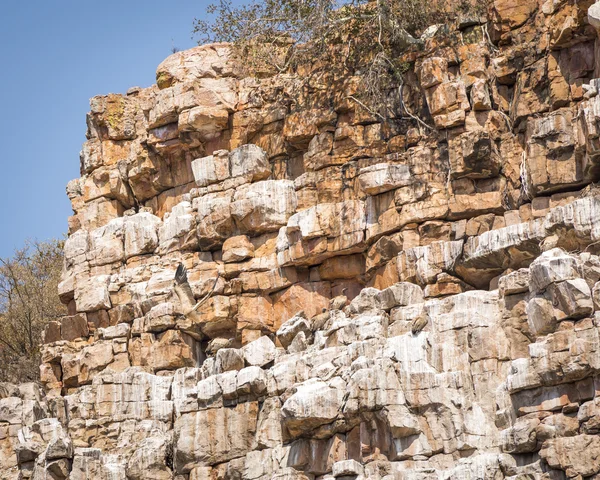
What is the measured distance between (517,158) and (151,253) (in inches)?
448

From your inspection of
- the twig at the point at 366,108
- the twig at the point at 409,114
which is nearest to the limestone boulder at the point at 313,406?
the twig at the point at 409,114

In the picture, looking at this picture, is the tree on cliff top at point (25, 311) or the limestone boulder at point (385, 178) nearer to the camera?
the limestone boulder at point (385, 178)

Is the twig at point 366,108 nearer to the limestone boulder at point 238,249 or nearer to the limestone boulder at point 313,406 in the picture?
the limestone boulder at point 238,249

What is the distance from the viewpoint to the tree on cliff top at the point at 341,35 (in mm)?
38062

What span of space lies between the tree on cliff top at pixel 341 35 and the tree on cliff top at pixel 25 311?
12621 millimetres

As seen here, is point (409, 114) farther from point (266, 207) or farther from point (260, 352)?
point (260, 352)

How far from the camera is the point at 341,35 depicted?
39594 mm

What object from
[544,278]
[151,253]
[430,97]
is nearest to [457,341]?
[544,278]

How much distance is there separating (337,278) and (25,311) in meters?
16.3

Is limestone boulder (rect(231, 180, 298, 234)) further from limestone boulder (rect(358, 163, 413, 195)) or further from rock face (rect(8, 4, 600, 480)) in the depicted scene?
limestone boulder (rect(358, 163, 413, 195))

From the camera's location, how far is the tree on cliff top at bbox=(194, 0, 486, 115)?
3806 cm

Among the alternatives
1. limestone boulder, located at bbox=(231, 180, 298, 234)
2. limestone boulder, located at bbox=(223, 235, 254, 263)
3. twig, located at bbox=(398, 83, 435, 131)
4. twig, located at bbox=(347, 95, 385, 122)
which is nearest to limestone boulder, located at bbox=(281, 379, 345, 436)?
limestone boulder, located at bbox=(223, 235, 254, 263)

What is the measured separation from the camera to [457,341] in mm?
31172

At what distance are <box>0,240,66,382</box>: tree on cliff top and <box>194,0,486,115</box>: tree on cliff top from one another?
1262 cm
